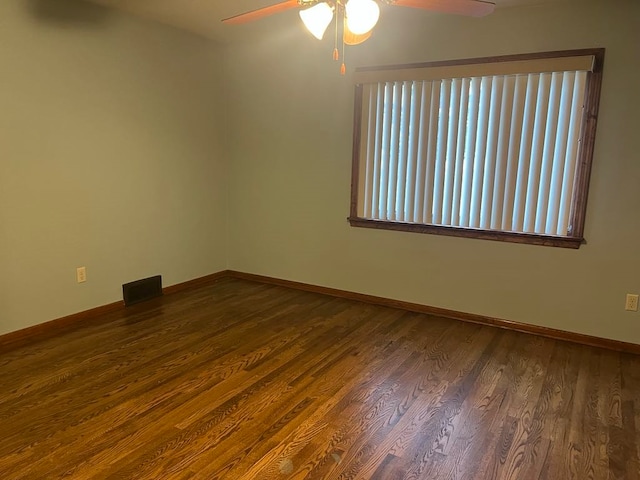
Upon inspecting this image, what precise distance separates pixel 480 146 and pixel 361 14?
1.87 metres

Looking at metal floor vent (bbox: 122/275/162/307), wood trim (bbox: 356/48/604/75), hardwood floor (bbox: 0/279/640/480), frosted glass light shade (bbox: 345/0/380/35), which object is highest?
wood trim (bbox: 356/48/604/75)

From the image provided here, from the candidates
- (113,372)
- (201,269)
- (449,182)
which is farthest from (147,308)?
(449,182)

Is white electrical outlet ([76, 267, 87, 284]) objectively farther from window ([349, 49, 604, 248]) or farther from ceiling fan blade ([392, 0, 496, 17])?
ceiling fan blade ([392, 0, 496, 17])

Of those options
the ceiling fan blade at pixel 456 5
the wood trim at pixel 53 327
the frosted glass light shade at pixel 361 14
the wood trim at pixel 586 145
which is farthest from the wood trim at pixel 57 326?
the wood trim at pixel 586 145

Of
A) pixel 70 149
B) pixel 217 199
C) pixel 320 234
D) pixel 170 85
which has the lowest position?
pixel 320 234

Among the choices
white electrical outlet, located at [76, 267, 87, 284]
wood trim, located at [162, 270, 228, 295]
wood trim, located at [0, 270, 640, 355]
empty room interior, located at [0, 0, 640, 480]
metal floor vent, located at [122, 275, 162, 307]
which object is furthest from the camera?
→ wood trim, located at [162, 270, 228, 295]

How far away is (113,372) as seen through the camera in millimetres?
2660

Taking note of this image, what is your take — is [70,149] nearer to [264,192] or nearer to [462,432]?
[264,192]

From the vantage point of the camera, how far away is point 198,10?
3422 mm

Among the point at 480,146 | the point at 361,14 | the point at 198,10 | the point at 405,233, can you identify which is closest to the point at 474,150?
the point at 480,146

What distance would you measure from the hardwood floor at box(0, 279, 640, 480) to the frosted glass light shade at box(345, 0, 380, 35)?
5.97 feet

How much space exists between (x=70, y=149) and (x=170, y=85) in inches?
43.8

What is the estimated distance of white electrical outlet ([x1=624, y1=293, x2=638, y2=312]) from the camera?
3078mm

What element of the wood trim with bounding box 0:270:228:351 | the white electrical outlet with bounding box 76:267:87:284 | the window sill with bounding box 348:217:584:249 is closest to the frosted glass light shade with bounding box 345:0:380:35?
the window sill with bounding box 348:217:584:249
